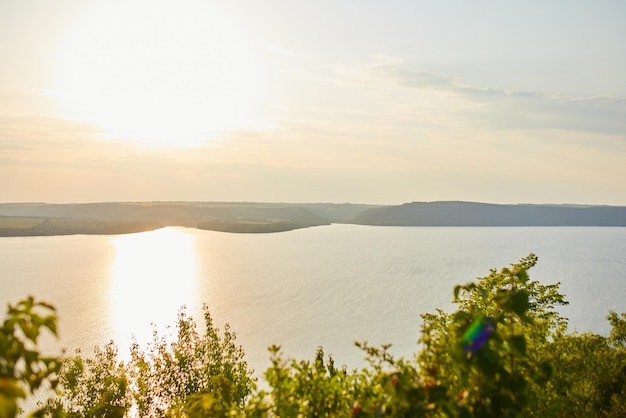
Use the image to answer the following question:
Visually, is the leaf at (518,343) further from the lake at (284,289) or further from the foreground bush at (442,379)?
the lake at (284,289)

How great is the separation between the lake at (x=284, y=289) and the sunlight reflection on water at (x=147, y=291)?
26 centimetres

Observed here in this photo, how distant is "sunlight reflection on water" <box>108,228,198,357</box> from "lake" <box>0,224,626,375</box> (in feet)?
0.85

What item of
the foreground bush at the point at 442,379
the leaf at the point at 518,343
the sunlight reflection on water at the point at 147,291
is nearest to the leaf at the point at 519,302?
the foreground bush at the point at 442,379

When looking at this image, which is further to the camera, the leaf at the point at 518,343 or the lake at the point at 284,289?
the lake at the point at 284,289

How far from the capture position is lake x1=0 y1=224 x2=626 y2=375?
259 feet

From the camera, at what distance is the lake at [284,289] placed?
259ft

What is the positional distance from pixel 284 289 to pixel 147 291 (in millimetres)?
29416

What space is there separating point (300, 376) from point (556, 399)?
31.1 feet

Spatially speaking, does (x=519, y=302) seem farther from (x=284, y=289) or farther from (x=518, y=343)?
(x=284, y=289)

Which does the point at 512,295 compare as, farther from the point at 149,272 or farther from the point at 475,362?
the point at 149,272

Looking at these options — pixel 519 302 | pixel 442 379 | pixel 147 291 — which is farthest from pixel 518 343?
pixel 147 291

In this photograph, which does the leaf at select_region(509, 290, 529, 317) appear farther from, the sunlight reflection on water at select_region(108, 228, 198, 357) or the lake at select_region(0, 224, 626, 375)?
the sunlight reflection on water at select_region(108, 228, 198, 357)

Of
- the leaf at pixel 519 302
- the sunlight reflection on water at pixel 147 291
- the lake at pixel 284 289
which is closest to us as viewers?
the leaf at pixel 519 302

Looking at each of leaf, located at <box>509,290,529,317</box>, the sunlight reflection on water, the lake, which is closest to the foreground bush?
leaf, located at <box>509,290,529,317</box>
